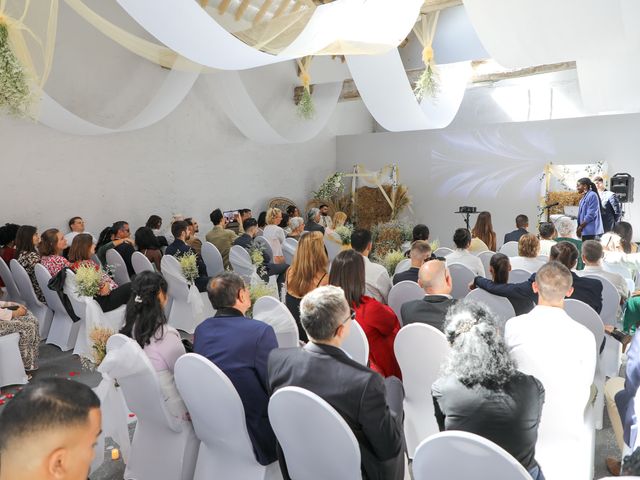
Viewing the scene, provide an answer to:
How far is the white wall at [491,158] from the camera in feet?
33.5

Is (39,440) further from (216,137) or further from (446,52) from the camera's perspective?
(446,52)

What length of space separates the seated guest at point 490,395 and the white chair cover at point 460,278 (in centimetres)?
293

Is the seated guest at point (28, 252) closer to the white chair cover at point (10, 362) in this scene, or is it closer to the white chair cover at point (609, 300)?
the white chair cover at point (10, 362)

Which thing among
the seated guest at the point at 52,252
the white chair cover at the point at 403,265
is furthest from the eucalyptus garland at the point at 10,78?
the white chair cover at the point at 403,265

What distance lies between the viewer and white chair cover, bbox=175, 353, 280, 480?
2299 mm

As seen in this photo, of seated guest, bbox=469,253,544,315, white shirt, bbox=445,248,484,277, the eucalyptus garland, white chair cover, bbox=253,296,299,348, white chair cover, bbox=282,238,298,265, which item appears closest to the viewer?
white chair cover, bbox=253,296,299,348

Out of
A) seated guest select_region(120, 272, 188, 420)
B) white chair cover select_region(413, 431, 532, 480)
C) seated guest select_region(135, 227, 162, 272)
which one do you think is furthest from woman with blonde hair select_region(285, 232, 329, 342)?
seated guest select_region(135, 227, 162, 272)

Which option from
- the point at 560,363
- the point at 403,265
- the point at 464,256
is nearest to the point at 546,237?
the point at 464,256

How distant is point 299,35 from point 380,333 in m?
3.03

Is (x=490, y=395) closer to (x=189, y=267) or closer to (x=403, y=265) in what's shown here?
(x=403, y=265)

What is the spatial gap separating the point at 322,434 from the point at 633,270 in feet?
14.9

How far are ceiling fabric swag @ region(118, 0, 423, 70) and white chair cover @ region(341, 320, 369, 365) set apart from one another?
2675mm

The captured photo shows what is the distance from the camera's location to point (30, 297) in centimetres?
557

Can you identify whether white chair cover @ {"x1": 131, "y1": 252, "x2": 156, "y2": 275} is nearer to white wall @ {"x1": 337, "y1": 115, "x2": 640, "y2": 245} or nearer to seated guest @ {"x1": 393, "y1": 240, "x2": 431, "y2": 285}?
seated guest @ {"x1": 393, "y1": 240, "x2": 431, "y2": 285}
